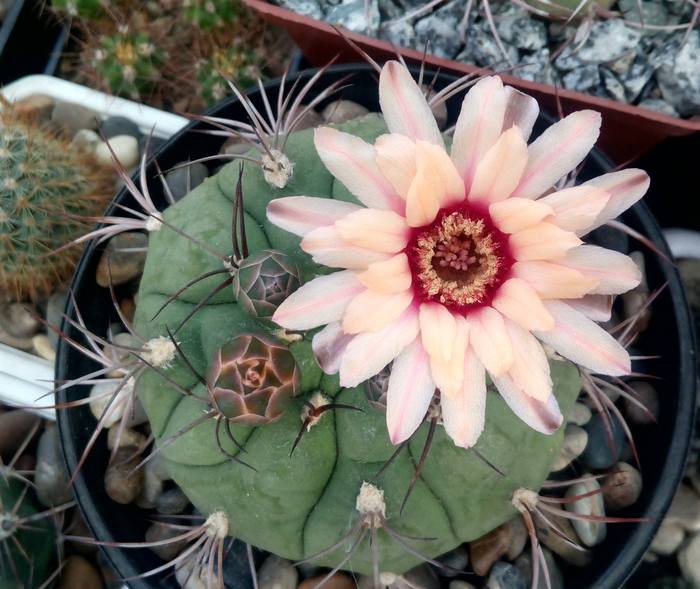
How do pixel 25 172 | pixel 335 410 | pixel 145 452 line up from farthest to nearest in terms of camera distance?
pixel 145 452 → pixel 25 172 → pixel 335 410

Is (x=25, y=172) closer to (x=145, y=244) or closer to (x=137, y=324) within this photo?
(x=145, y=244)

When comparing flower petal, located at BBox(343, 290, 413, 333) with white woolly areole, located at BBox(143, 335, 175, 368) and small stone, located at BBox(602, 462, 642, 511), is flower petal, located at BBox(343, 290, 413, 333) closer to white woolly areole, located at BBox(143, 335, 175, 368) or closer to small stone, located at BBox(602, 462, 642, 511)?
white woolly areole, located at BBox(143, 335, 175, 368)

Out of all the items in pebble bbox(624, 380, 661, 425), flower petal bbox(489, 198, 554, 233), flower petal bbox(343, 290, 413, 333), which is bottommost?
pebble bbox(624, 380, 661, 425)

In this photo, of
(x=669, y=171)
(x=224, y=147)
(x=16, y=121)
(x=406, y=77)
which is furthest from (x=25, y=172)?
(x=669, y=171)

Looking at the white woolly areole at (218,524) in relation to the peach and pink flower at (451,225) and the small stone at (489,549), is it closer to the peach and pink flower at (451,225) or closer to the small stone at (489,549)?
the peach and pink flower at (451,225)

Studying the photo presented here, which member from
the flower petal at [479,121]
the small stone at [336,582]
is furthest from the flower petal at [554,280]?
the small stone at [336,582]

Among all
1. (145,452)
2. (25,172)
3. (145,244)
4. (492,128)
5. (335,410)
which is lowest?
(145,452)

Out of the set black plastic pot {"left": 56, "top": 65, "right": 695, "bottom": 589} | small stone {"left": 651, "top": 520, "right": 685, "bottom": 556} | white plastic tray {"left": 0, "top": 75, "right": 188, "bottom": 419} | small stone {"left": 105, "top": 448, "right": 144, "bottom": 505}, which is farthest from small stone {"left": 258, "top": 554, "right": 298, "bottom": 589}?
small stone {"left": 651, "top": 520, "right": 685, "bottom": 556}
